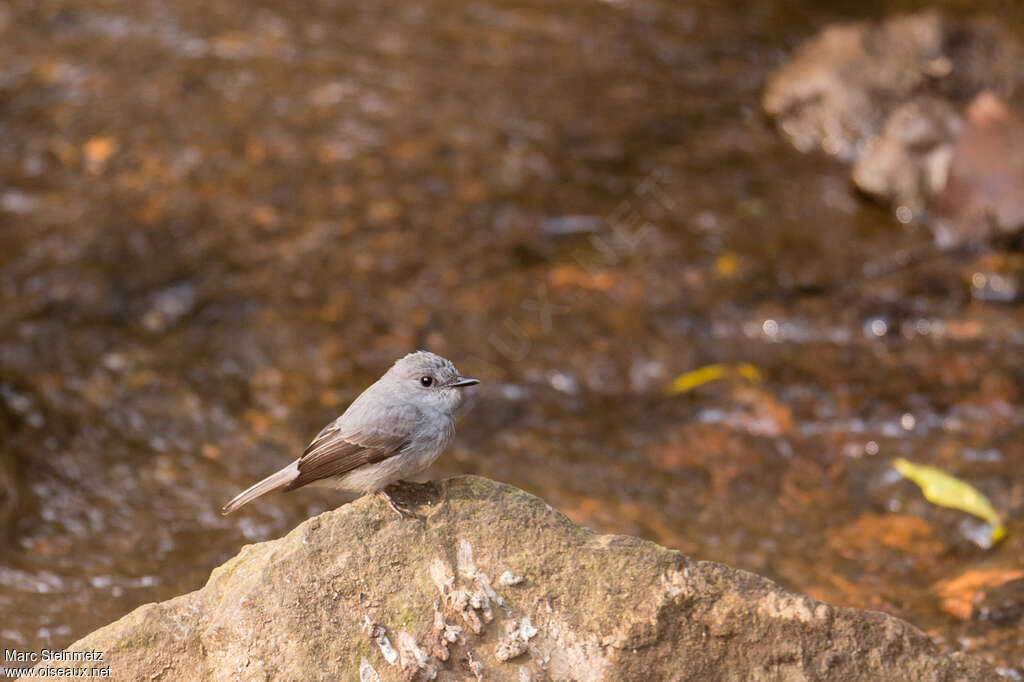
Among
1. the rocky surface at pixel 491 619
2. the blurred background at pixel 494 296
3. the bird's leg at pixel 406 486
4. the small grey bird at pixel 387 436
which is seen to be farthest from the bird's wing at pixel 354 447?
the blurred background at pixel 494 296

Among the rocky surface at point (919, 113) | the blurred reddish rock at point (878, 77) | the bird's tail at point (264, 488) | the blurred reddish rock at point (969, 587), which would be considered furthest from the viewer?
the blurred reddish rock at point (878, 77)

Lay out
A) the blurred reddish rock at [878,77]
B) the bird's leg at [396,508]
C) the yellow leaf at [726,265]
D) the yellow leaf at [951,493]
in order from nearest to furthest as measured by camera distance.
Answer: the bird's leg at [396,508] → the yellow leaf at [951,493] → the yellow leaf at [726,265] → the blurred reddish rock at [878,77]

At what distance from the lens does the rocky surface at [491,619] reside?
3.59 m

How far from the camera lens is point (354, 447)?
419 cm

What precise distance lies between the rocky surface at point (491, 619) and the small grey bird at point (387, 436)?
1.16 feet

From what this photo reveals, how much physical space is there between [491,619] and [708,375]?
4424 millimetres

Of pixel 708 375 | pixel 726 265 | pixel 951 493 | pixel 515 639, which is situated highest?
pixel 515 639

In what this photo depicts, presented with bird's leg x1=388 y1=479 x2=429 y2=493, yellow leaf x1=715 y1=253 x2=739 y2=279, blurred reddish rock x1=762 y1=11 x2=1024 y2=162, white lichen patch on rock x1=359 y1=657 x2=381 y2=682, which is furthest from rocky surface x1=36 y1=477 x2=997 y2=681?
blurred reddish rock x1=762 y1=11 x2=1024 y2=162

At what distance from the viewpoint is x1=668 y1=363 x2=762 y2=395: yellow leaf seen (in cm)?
768

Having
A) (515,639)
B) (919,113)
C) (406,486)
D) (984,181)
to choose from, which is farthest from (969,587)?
(919,113)

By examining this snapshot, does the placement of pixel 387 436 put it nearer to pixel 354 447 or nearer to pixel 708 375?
pixel 354 447

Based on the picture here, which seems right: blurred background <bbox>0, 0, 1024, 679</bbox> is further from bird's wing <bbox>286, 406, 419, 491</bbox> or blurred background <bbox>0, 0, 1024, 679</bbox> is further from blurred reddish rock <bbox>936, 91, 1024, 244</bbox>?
bird's wing <bbox>286, 406, 419, 491</bbox>

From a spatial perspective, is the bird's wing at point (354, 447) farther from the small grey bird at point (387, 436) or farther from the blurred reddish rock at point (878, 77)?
the blurred reddish rock at point (878, 77)

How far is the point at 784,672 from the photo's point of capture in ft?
12.1
